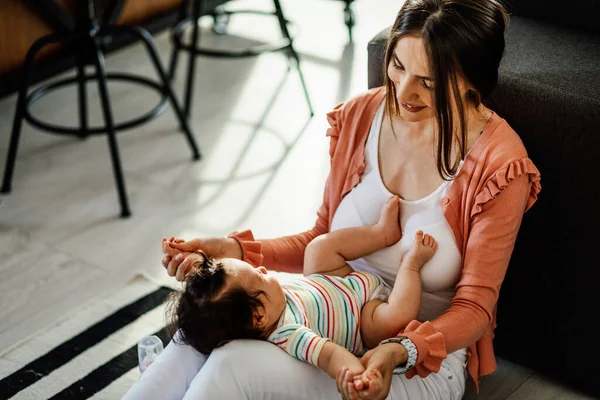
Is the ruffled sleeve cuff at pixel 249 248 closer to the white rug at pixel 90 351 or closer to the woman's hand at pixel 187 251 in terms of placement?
the woman's hand at pixel 187 251

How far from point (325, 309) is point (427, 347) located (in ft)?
0.73

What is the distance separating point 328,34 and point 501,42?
245cm

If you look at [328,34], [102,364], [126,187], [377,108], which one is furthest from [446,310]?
[328,34]

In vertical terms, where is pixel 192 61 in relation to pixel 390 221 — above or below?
below

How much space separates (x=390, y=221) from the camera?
168 cm

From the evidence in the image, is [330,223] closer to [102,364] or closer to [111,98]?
[102,364]

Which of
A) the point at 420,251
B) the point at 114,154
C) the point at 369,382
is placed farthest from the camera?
the point at 114,154

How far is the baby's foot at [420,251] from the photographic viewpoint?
1.61m

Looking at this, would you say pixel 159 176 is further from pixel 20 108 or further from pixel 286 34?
pixel 286 34

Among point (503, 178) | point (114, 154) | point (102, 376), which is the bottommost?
point (102, 376)

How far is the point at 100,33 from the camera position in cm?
277

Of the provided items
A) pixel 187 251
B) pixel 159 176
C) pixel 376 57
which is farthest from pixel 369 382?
pixel 159 176

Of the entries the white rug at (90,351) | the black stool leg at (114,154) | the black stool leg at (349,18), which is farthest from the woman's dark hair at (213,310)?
the black stool leg at (349,18)

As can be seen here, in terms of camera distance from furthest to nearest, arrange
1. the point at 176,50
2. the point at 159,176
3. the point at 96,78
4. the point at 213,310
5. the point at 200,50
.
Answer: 1. the point at 176,50
2. the point at 200,50
3. the point at 159,176
4. the point at 96,78
5. the point at 213,310
